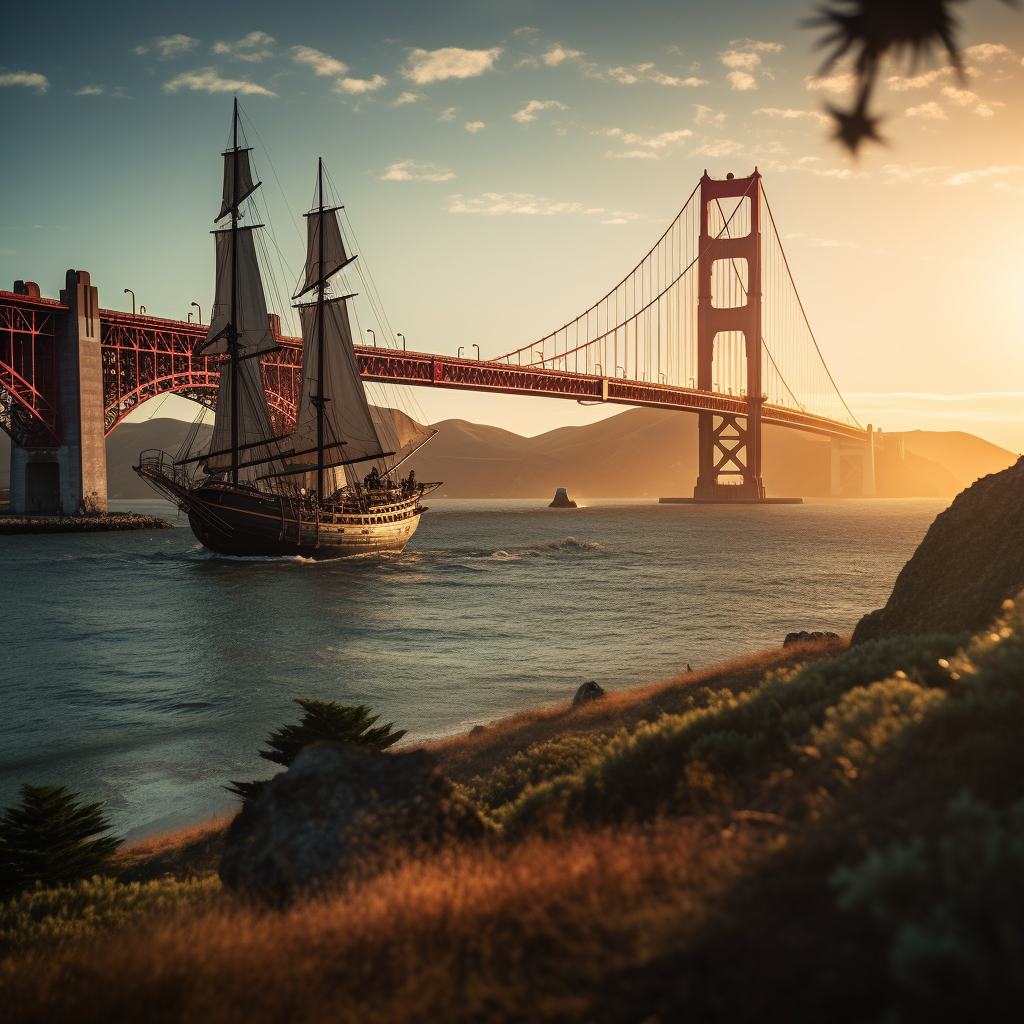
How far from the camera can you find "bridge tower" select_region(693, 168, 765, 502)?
86625 millimetres

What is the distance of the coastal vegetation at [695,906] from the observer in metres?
2.61

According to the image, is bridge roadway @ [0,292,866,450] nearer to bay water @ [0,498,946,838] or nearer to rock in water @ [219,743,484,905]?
bay water @ [0,498,946,838]

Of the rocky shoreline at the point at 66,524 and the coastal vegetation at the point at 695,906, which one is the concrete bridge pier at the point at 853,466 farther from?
the coastal vegetation at the point at 695,906

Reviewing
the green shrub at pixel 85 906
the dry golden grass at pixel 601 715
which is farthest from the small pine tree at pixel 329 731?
the green shrub at pixel 85 906

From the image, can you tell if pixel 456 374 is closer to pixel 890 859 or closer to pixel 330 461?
pixel 330 461

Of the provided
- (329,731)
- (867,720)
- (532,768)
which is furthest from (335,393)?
(867,720)

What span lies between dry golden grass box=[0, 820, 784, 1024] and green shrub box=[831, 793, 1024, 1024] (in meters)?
0.65

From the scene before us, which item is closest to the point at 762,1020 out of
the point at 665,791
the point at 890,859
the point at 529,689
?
the point at 890,859

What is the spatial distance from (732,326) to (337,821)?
3542 inches

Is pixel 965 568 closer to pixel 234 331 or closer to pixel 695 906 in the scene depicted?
pixel 695 906

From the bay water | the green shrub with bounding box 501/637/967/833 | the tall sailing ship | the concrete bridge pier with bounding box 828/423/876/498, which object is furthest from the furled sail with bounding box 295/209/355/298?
the concrete bridge pier with bounding box 828/423/876/498

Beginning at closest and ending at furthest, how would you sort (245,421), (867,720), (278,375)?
(867,720), (245,421), (278,375)

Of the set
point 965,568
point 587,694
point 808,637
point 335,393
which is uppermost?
point 335,393

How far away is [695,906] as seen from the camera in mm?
3121
